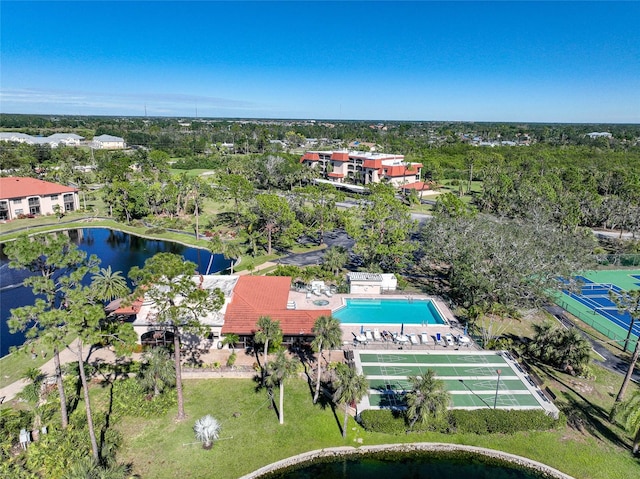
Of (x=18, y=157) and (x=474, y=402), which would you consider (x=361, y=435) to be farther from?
(x=18, y=157)

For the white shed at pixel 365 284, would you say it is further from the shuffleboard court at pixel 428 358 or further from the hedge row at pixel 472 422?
the hedge row at pixel 472 422

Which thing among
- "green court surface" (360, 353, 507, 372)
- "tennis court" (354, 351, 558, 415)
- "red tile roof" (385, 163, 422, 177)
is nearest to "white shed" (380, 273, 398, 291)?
"tennis court" (354, 351, 558, 415)

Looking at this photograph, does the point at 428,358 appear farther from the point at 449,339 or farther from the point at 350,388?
the point at 350,388

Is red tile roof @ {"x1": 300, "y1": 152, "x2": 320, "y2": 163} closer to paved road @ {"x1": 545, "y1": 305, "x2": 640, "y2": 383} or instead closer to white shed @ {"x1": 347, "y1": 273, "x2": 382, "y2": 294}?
white shed @ {"x1": 347, "y1": 273, "x2": 382, "y2": 294}

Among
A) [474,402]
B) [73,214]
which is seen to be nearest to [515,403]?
[474,402]

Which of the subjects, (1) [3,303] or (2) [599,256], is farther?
(2) [599,256]

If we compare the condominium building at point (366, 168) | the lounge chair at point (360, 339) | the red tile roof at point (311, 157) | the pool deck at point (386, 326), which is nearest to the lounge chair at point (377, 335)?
A: the pool deck at point (386, 326)

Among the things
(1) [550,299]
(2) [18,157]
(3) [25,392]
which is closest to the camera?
(3) [25,392]
